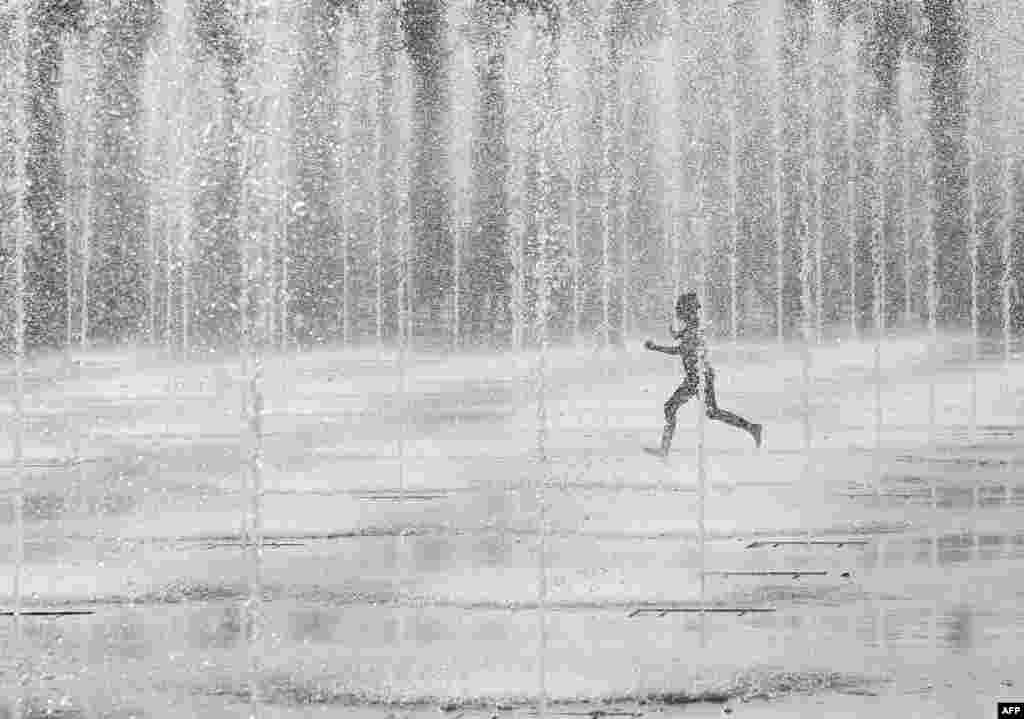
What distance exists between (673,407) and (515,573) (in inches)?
276

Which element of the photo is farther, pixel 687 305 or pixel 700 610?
pixel 687 305

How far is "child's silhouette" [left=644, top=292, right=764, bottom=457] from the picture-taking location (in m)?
15.5

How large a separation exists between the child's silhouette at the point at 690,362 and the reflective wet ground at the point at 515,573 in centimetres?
31

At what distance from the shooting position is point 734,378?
31312 mm

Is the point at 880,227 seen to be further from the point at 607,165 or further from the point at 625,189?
the point at 607,165

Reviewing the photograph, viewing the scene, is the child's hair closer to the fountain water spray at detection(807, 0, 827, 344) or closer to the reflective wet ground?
the reflective wet ground

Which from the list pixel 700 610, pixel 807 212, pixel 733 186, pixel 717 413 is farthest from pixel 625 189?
pixel 700 610

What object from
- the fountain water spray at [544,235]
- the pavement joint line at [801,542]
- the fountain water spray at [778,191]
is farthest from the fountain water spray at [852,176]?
the pavement joint line at [801,542]

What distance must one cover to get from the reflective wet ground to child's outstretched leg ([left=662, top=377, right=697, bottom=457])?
0.73 feet

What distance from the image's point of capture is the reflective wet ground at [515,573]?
6.60 metres

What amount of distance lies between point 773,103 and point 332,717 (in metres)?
53.7

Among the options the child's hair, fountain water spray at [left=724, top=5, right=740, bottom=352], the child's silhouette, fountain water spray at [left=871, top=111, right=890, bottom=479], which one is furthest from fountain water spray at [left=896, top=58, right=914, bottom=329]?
the child's hair

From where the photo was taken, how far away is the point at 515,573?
369 inches

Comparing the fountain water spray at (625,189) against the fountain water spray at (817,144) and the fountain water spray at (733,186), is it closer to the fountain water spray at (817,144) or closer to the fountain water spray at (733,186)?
the fountain water spray at (733,186)
